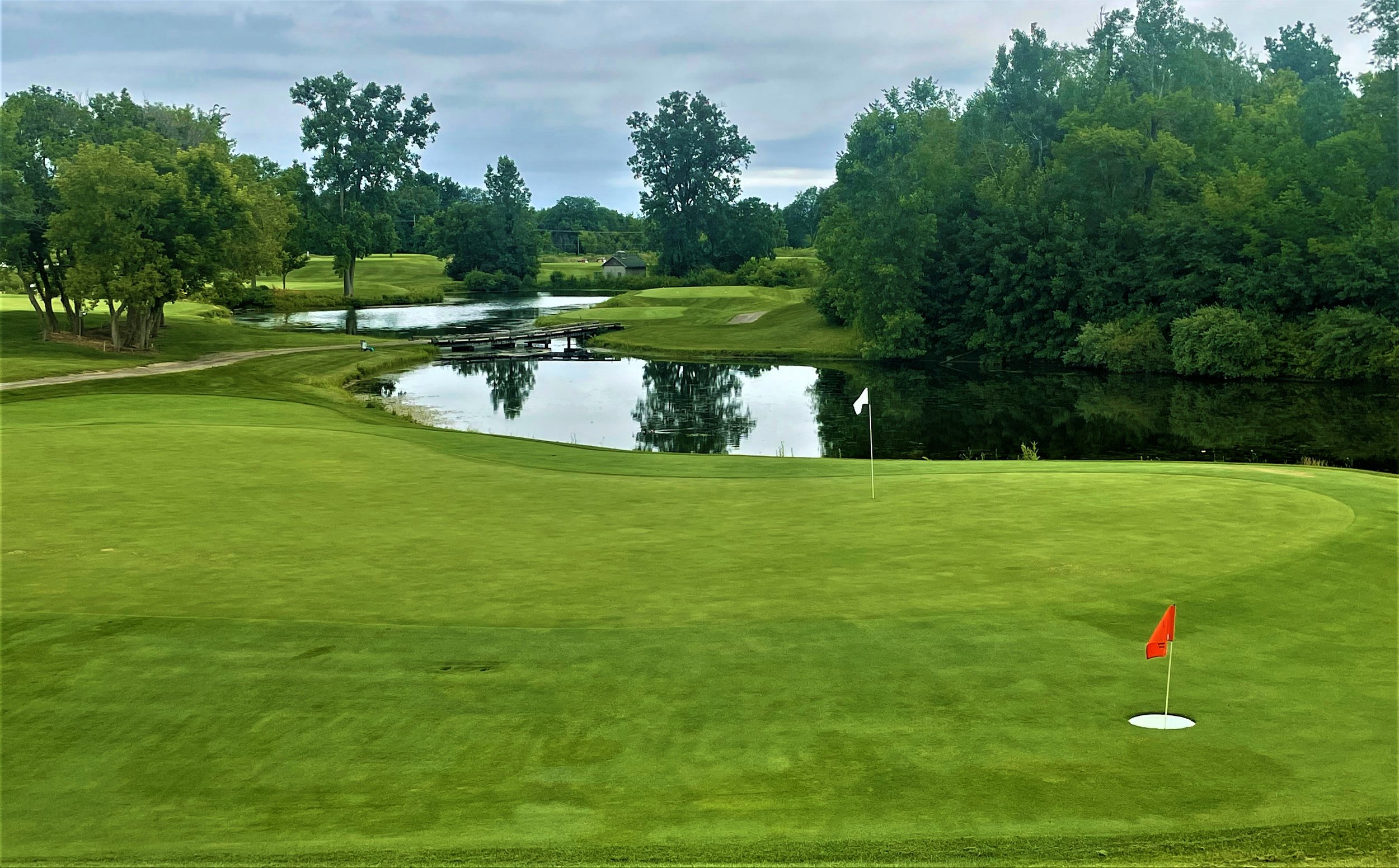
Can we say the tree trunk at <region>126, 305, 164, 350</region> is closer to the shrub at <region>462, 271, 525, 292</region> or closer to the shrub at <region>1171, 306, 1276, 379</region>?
the shrub at <region>1171, 306, 1276, 379</region>

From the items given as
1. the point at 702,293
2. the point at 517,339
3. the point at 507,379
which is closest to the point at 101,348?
the point at 507,379

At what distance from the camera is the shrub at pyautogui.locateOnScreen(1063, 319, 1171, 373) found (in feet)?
194

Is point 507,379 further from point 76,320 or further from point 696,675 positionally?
point 696,675

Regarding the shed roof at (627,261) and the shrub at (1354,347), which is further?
the shed roof at (627,261)

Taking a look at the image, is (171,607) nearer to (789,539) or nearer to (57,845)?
(57,845)

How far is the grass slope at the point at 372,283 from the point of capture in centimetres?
10169

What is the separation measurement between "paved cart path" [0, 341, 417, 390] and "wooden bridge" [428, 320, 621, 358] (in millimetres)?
4234

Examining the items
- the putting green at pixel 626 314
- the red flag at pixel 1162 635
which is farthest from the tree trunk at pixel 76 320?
the red flag at pixel 1162 635

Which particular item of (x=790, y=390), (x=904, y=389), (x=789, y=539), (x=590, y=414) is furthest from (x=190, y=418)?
(x=904, y=389)

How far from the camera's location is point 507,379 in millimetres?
55438

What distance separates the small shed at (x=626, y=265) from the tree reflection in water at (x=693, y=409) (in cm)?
8409

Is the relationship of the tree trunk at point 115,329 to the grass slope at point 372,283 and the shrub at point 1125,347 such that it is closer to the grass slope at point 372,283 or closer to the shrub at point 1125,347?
the grass slope at point 372,283

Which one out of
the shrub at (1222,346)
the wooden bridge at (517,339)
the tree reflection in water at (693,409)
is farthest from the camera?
the wooden bridge at (517,339)

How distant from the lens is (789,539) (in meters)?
14.7
